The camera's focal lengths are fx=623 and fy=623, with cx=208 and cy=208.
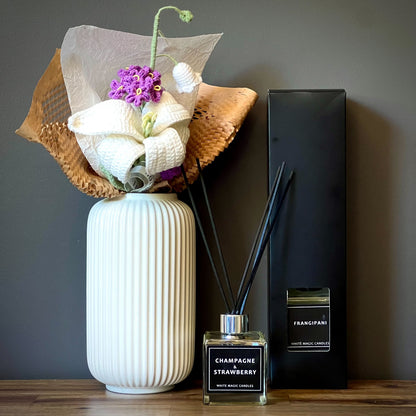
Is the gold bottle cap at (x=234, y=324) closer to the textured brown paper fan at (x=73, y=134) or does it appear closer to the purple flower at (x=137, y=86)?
the textured brown paper fan at (x=73, y=134)

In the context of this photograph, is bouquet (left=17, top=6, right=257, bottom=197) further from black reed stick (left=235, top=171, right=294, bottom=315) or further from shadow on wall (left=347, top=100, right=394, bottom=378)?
shadow on wall (left=347, top=100, right=394, bottom=378)

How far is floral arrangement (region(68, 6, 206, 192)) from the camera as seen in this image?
3.86 ft

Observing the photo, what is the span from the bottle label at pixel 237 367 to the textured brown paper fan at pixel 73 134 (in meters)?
0.36

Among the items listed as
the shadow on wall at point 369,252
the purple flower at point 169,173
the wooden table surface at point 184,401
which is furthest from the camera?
the shadow on wall at point 369,252

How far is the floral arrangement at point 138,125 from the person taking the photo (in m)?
1.18

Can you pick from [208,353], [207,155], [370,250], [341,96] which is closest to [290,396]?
[208,353]

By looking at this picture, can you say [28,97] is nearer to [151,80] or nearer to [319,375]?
[151,80]

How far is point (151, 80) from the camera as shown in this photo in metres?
1.20

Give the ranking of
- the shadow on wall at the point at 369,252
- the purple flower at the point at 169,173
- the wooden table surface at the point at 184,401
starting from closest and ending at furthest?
the wooden table surface at the point at 184,401 → the purple flower at the point at 169,173 → the shadow on wall at the point at 369,252

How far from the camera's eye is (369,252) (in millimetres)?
1403

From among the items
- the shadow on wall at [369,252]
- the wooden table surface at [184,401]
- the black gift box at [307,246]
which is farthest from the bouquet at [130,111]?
the wooden table surface at [184,401]

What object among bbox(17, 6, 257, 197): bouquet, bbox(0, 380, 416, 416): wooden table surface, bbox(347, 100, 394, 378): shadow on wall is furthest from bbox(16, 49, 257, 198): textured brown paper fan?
bbox(0, 380, 416, 416): wooden table surface

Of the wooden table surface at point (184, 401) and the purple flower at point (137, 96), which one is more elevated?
the purple flower at point (137, 96)

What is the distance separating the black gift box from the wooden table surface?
0.06m
